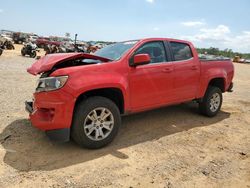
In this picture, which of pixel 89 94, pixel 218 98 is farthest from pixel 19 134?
pixel 218 98

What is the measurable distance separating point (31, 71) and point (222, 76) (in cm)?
445

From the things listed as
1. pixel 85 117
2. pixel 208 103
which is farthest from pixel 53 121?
pixel 208 103

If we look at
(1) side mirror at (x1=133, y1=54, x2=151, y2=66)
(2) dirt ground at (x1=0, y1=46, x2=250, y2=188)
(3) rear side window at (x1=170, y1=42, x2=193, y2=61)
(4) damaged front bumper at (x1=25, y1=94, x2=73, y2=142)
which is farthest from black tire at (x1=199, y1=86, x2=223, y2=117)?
(4) damaged front bumper at (x1=25, y1=94, x2=73, y2=142)

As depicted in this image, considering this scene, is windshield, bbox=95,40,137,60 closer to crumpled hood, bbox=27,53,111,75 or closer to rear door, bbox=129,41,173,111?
rear door, bbox=129,41,173,111

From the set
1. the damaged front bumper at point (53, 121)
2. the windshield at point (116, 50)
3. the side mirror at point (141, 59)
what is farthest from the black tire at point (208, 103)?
the damaged front bumper at point (53, 121)

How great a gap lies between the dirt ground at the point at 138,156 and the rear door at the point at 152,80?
24.9 inches

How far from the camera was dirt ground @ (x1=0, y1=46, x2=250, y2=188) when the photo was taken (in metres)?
3.64

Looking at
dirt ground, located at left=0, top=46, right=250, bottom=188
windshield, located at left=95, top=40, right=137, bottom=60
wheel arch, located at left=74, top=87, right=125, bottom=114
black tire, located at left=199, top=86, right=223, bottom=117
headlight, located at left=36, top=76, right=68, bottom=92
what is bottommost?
dirt ground, located at left=0, top=46, right=250, bottom=188

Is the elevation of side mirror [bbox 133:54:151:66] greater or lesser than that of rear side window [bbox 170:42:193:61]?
lesser

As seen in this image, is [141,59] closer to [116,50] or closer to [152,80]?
[152,80]

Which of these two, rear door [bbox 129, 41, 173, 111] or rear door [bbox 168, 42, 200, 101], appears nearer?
rear door [bbox 129, 41, 173, 111]

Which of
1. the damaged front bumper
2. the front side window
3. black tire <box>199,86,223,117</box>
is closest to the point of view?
the damaged front bumper

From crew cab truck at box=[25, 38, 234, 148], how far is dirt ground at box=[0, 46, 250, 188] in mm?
402

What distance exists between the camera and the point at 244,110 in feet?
24.9
